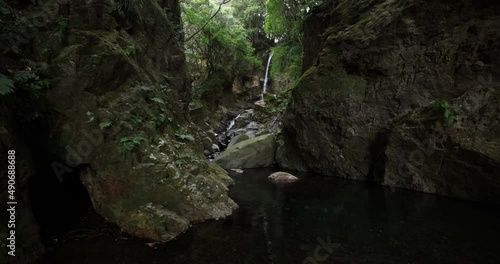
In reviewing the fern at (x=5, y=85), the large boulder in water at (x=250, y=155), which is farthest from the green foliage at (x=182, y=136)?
the large boulder in water at (x=250, y=155)

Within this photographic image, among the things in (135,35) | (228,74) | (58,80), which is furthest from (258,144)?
(228,74)

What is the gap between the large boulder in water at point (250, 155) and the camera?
13.6 m

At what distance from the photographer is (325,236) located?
6.23 metres

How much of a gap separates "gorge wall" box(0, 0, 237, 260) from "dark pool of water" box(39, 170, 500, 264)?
57cm

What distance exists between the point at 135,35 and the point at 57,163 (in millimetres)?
4547

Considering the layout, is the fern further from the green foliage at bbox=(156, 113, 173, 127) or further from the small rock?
the small rock

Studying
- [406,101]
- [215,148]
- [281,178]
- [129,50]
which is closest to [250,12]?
[215,148]

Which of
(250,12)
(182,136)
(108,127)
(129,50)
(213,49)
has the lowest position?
(182,136)

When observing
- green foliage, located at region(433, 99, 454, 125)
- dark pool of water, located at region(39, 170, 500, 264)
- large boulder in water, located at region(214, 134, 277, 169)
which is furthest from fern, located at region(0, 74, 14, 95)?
green foliage, located at region(433, 99, 454, 125)

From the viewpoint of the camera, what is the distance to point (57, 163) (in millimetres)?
6242

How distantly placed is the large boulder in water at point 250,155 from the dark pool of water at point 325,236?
4153 millimetres

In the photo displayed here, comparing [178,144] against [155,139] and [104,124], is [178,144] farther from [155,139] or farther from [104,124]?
[104,124]

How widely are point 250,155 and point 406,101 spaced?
6715 mm

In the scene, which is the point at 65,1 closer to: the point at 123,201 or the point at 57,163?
the point at 57,163
